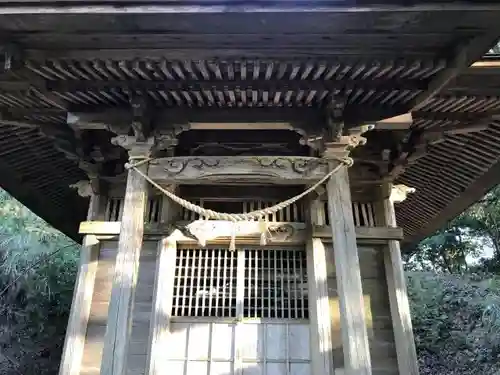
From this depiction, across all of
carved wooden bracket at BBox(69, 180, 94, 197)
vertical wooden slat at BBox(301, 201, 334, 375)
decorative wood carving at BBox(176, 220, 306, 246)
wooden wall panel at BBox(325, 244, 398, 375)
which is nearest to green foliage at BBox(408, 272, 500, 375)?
wooden wall panel at BBox(325, 244, 398, 375)

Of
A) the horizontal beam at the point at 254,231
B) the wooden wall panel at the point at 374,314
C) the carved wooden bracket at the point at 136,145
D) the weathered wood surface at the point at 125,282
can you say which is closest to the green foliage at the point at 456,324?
the wooden wall panel at the point at 374,314

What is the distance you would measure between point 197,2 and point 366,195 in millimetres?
3770

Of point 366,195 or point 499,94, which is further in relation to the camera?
point 366,195

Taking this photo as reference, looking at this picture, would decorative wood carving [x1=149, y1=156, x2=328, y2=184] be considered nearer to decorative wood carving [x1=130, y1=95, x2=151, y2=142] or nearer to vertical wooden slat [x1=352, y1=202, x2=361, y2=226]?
decorative wood carving [x1=130, y1=95, x2=151, y2=142]

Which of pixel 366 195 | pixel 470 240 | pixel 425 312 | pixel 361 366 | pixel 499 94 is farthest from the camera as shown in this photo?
pixel 470 240

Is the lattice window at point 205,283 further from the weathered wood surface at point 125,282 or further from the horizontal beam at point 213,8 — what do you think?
the horizontal beam at point 213,8

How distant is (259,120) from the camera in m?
5.29

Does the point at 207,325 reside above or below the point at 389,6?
below

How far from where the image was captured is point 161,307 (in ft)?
18.5

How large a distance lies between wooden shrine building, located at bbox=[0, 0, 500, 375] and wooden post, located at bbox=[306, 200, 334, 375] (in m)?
0.02

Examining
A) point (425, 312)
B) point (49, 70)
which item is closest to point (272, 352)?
point (49, 70)

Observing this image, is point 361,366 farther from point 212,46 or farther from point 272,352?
point 212,46

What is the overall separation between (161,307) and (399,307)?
2837 millimetres

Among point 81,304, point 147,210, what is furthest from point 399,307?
point 81,304
